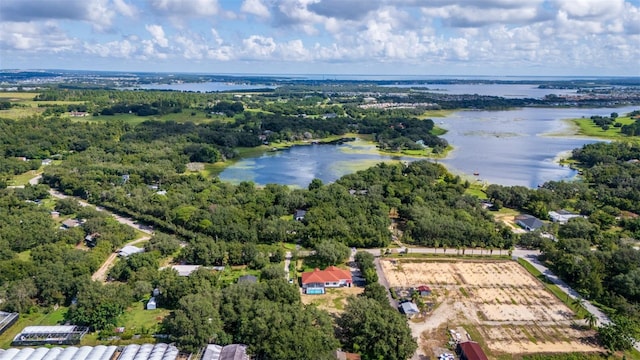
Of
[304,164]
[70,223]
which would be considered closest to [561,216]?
[304,164]

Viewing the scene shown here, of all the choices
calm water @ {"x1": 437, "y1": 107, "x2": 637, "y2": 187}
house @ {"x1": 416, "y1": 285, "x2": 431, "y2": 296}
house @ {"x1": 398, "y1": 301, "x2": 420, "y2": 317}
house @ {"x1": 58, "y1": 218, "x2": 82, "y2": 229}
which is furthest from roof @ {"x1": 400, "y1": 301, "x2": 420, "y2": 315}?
calm water @ {"x1": 437, "y1": 107, "x2": 637, "y2": 187}

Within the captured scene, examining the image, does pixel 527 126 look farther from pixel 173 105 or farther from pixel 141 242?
pixel 141 242

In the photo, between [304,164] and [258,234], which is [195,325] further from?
[304,164]

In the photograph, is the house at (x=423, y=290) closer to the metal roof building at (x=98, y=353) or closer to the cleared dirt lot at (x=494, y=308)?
the cleared dirt lot at (x=494, y=308)

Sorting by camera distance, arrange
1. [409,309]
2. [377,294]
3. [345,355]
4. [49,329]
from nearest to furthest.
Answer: [345,355] → [49,329] → [377,294] → [409,309]

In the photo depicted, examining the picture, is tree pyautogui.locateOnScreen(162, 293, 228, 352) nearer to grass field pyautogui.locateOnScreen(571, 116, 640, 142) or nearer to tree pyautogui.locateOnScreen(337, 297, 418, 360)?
tree pyautogui.locateOnScreen(337, 297, 418, 360)

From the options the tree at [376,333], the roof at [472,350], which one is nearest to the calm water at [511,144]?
the roof at [472,350]
